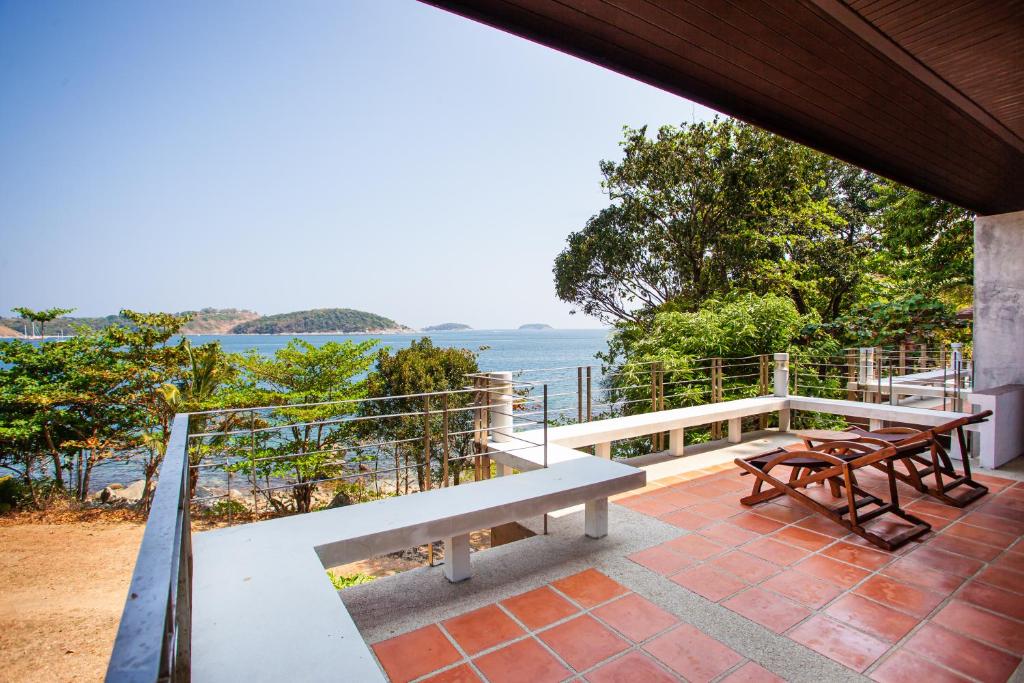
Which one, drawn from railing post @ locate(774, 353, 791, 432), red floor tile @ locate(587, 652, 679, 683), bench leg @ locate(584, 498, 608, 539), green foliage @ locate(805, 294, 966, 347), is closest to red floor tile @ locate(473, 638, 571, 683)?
red floor tile @ locate(587, 652, 679, 683)

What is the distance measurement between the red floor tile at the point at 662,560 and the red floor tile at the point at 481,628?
101 centimetres

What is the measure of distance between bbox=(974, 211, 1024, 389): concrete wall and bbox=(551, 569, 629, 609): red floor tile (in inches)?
223

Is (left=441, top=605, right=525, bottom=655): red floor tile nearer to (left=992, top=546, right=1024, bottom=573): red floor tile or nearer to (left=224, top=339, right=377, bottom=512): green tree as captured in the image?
(left=992, top=546, right=1024, bottom=573): red floor tile

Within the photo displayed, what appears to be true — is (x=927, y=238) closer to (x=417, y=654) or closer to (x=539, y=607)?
(x=539, y=607)

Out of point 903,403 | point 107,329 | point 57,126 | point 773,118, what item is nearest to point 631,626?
point 773,118

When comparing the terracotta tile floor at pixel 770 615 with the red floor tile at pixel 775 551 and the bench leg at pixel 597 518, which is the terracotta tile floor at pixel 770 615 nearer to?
the red floor tile at pixel 775 551

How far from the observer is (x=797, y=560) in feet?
10.7

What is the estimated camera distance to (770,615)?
104 inches

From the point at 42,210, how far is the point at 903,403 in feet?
125

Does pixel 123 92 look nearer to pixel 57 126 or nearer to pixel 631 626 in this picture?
pixel 57 126

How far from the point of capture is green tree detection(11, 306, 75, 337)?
11.5 meters

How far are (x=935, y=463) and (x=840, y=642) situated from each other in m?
2.79

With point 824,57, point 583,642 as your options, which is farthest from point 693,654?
point 824,57

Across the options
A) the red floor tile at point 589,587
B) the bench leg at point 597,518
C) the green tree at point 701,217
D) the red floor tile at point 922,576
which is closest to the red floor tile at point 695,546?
the bench leg at point 597,518
